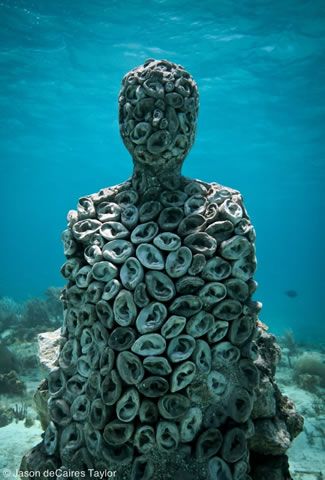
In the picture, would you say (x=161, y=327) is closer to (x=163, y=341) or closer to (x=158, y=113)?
(x=163, y=341)

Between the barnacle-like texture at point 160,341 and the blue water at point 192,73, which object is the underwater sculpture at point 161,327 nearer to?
the barnacle-like texture at point 160,341

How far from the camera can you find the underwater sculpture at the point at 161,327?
2729 millimetres

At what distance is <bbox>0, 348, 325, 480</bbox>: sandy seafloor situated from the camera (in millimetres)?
5473

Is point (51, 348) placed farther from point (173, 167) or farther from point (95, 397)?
point (173, 167)

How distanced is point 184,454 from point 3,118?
34.5 metres

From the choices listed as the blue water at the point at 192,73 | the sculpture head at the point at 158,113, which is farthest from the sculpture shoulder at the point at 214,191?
the blue water at the point at 192,73

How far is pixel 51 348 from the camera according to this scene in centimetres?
446

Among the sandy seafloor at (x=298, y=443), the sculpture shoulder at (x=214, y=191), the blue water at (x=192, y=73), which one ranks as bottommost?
the sandy seafloor at (x=298, y=443)

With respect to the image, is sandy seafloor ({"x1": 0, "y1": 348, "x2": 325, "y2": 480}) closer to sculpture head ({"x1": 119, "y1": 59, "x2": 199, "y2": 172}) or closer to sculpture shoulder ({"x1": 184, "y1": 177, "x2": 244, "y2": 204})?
sculpture shoulder ({"x1": 184, "y1": 177, "x2": 244, "y2": 204})

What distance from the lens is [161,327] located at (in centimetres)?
276

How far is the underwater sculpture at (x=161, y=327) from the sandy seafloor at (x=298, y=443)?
2.68 meters

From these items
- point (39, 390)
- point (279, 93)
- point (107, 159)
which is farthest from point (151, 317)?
point (107, 159)

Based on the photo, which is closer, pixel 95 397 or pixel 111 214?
pixel 95 397

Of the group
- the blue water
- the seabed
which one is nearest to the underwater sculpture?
the seabed
